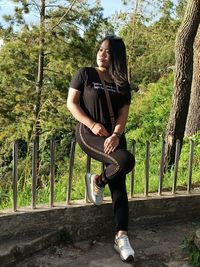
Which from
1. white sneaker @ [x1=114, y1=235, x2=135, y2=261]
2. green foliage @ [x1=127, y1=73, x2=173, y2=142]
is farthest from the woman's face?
green foliage @ [x1=127, y1=73, x2=173, y2=142]

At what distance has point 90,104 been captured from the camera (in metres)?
3.49

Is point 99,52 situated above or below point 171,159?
above

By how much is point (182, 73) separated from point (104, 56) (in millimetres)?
2187

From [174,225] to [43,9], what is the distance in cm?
1165

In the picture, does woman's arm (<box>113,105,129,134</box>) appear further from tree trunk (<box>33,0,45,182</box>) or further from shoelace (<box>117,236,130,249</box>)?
tree trunk (<box>33,0,45,182</box>)

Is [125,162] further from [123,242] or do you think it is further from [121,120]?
[123,242]

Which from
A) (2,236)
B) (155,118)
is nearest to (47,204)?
(2,236)

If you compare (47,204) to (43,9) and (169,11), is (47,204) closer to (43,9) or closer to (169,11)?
(43,9)

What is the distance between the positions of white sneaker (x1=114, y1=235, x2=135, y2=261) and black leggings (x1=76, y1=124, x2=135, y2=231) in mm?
103

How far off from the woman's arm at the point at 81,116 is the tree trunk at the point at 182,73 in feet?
7.29

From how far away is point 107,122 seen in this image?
351 cm

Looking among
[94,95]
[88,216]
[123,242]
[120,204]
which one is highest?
[94,95]

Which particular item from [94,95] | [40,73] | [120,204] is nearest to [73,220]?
[120,204]

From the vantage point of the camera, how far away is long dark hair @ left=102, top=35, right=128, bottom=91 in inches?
139
